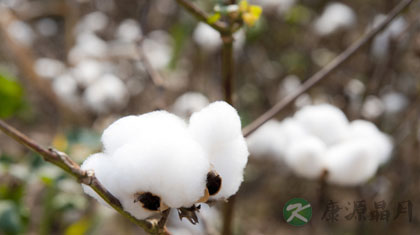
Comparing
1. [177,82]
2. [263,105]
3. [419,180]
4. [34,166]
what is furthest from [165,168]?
[177,82]

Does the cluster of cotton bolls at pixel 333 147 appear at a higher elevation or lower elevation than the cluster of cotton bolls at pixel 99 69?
higher

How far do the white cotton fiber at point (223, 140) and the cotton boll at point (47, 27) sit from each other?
3.17 metres

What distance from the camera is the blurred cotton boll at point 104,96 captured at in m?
1.89

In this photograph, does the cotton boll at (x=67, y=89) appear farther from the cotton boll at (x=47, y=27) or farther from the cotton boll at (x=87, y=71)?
the cotton boll at (x=47, y=27)

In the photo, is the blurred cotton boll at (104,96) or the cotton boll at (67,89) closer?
the blurred cotton boll at (104,96)

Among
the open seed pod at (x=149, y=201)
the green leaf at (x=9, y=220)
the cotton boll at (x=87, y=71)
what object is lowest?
the cotton boll at (x=87, y=71)

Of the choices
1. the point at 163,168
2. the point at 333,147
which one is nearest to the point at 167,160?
the point at 163,168

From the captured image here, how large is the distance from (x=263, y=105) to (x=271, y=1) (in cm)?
52

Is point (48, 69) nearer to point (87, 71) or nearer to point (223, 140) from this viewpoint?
point (87, 71)

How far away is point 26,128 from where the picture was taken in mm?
2924

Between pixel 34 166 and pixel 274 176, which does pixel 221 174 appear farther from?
pixel 274 176

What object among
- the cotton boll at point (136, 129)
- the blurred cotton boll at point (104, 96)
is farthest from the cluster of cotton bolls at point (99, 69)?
the cotton boll at point (136, 129)

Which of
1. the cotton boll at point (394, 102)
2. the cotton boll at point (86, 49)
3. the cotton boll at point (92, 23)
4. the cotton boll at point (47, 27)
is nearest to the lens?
the cotton boll at point (394, 102)

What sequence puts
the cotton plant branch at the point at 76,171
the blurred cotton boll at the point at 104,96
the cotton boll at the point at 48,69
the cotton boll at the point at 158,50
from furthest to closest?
1. the cotton boll at the point at 158,50
2. the cotton boll at the point at 48,69
3. the blurred cotton boll at the point at 104,96
4. the cotton plant branch at the point at 76,171
